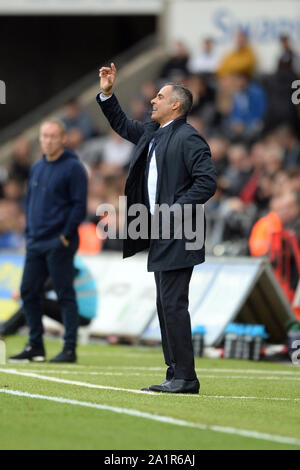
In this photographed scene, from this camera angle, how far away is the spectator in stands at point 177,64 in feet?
71.8

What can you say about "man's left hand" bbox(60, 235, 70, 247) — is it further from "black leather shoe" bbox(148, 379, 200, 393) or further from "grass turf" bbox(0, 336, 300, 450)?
"black leather shoe" bbox(148, 379, 200, 393)

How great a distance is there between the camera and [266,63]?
21.5m

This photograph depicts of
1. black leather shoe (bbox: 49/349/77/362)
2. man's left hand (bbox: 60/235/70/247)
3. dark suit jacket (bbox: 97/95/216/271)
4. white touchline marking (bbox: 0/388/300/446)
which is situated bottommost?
black leather shoe (bbox: 49/349/77/362)

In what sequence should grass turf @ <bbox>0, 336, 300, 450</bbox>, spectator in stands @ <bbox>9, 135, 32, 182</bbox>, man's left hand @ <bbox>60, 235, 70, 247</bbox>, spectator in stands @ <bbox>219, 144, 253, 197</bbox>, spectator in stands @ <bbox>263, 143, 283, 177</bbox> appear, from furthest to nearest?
1. spectator in stands @ <bbox>9, 135, 32, 182</bbox>
2. spectator in stands @ <bbox>219, 144, 253, 197</bbox>
3. spectator in stands @ <bbox>263, 143, 283, 177</bbox>
4. man's left hand @ <bbox>60, 235, 70, 247</bbox>
5. grass turf @ <bbox>0, 336, 300, 450</bbox>

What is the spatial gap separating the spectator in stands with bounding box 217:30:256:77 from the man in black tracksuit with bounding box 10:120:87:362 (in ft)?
33.4

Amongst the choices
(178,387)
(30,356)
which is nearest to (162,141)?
(178,387)

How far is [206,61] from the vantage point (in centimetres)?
2156

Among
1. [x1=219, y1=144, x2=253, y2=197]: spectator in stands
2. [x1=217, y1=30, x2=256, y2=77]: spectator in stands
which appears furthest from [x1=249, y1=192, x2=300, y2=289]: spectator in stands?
[x1=217, y1=30, x2=256, y2=77]: spectator in stands

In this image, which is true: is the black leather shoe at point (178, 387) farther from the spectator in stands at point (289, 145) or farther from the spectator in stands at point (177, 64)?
the spectator in stands at point (177, 64)

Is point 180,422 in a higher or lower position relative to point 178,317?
lower

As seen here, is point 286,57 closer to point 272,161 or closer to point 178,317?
point 272,161

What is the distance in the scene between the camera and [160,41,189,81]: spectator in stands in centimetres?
2188

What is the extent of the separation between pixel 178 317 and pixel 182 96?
1.64 meters
